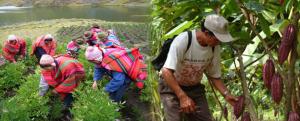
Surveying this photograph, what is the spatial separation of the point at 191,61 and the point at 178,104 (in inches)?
16.6

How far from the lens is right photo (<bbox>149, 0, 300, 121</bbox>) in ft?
5.01

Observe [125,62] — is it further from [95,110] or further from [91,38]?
[91,38]

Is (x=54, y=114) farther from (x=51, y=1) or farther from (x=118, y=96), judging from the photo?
(x=51, y=1)

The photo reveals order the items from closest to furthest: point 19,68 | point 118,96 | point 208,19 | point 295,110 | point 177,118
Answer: point 295,110
point 208,19
point 177,118
point 118,96
point 19,68

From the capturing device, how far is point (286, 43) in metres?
1.39

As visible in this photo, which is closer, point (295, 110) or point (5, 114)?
point (295, 110)

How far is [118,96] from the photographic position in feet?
20.2

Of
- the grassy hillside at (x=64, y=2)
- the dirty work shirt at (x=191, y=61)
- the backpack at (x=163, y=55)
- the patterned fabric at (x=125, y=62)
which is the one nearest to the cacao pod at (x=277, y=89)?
the dirty work shirt at (x=191, y=61)

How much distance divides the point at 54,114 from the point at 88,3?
207ft

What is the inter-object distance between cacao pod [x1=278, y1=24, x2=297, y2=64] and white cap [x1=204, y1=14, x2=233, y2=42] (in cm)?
90

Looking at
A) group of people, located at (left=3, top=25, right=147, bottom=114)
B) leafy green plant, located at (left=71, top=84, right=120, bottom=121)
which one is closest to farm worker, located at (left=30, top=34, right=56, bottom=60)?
group of people, located at (left=3, top=25, right=147, bottom=114)

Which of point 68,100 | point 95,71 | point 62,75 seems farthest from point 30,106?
point 95,71

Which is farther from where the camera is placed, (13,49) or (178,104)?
(13,49)

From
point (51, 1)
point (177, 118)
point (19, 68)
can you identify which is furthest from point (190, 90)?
point (51, 1)
